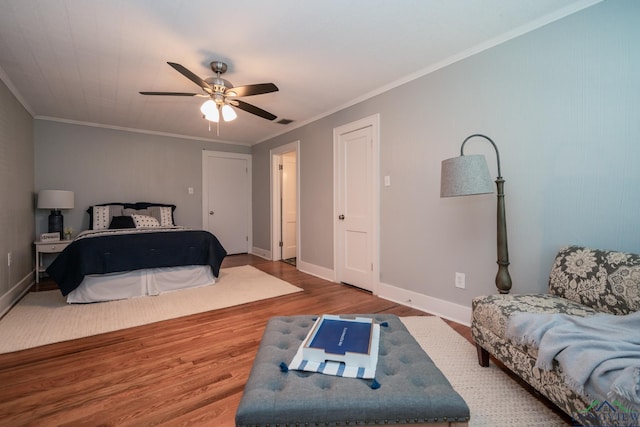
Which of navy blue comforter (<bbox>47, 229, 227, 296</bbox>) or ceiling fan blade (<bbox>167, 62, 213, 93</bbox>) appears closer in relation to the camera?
ceiling fan blade (<bbox>167, 62, 213, 93</bbox>)

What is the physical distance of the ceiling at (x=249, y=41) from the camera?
197cm

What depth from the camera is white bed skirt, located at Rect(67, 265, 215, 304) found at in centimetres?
314

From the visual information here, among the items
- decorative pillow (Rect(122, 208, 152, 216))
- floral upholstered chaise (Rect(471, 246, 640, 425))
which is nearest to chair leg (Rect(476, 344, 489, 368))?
floral upholstered chaise (Rect(471, 246, 640, 425))

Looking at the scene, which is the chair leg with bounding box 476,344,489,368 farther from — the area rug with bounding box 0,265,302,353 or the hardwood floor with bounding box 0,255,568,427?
the area rug with bounding box 0,265,302,353

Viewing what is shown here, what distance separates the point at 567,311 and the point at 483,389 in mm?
640

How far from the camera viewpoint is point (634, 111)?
69.0 inches

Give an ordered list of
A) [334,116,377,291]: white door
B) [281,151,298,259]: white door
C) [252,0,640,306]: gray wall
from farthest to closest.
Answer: [281,151,298,259]: white door < [334,116,377,291]: white door < [252,0,640,306]: gray wall

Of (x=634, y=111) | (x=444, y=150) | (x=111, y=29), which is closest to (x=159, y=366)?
(x=111, y=29)

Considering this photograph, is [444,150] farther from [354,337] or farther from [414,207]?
[354,337]

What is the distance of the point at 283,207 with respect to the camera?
5590 mm

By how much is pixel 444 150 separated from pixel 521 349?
1815 millimetres

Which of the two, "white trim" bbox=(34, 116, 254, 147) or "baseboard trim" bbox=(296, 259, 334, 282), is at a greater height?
"white trim" bbox=(34, 116, 254, 147)

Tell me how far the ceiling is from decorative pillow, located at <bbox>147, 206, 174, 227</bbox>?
75.1 inches

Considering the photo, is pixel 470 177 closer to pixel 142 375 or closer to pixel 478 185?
pixel 478 185
